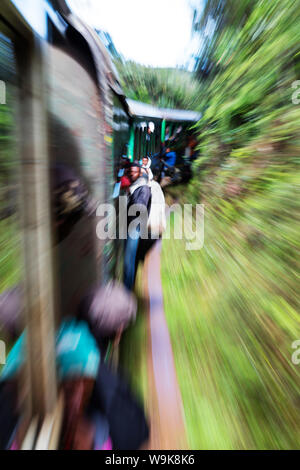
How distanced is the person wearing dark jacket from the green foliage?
13.5 feet

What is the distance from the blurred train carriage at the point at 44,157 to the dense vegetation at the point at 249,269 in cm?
106

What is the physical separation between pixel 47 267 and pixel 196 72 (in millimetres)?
6264

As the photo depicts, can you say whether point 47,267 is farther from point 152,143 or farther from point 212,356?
point 152,143

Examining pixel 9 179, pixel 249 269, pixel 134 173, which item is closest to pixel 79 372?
pixel 9 179

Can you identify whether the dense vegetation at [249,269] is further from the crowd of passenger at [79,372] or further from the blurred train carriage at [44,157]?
the blurred train carriage at [44,157]

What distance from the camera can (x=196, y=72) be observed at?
17.9ft

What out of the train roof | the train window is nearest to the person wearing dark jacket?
the train window

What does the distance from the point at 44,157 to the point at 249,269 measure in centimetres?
195

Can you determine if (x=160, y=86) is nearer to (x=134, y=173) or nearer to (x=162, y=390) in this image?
(x=134, y=173)

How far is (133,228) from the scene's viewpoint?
120 inches

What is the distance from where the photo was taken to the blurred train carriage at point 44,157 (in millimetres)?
930

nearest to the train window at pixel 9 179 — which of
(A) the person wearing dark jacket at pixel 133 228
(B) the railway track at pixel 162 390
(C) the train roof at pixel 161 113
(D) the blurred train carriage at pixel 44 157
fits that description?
(D) the blurred train carriage at pixel 44 157

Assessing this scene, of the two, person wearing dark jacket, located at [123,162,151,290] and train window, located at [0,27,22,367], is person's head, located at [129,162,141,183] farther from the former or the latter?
train window, located at [0,27,22,367]

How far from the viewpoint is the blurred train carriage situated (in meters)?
0.93
